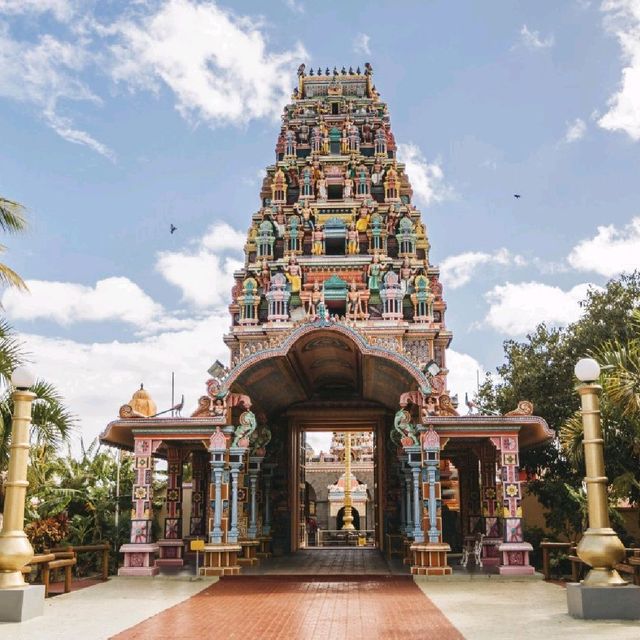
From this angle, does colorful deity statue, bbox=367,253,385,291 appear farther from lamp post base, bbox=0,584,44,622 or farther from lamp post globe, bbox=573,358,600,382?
lamp post base, bbox=0,584,44,622

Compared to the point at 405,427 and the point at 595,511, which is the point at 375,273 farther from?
the point at 595,511

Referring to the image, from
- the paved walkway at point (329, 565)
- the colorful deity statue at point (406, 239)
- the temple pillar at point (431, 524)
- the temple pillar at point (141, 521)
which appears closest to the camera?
the temple pillar at point (431, 524)

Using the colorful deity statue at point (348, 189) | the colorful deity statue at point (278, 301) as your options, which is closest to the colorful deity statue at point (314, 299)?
the colorful deity statue at point (278, 301)

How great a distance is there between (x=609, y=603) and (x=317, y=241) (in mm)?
17118

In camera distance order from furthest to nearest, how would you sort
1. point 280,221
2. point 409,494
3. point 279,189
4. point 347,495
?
point 347,495 → point 279,189 → point 280,221 → point 409,494

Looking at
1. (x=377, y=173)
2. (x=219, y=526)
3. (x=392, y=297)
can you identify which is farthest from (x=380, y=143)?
(x=219, y=526)

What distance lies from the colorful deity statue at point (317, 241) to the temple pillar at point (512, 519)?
10949mm

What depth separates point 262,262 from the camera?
80.1 feet

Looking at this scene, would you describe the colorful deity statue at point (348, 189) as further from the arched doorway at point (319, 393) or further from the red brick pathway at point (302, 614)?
the red brick pathway at point (302, 614)

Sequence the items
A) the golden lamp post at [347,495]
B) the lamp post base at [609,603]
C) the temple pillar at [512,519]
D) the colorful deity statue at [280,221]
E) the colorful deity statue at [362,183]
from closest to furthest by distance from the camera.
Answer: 1. the lamp post base at [609,603]
2. the temple pillar at [512,519]
3. the colorful deity statue at [280,221]
4. the colorful deity statue at [362,183]
5. the golden lamp post at [347,495]

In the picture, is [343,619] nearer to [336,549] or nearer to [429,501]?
[429,501]

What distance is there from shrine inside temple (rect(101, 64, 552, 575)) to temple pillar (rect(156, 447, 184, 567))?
0.15 feet

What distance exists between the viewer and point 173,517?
17359 mm

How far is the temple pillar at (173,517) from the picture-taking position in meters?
17.2
